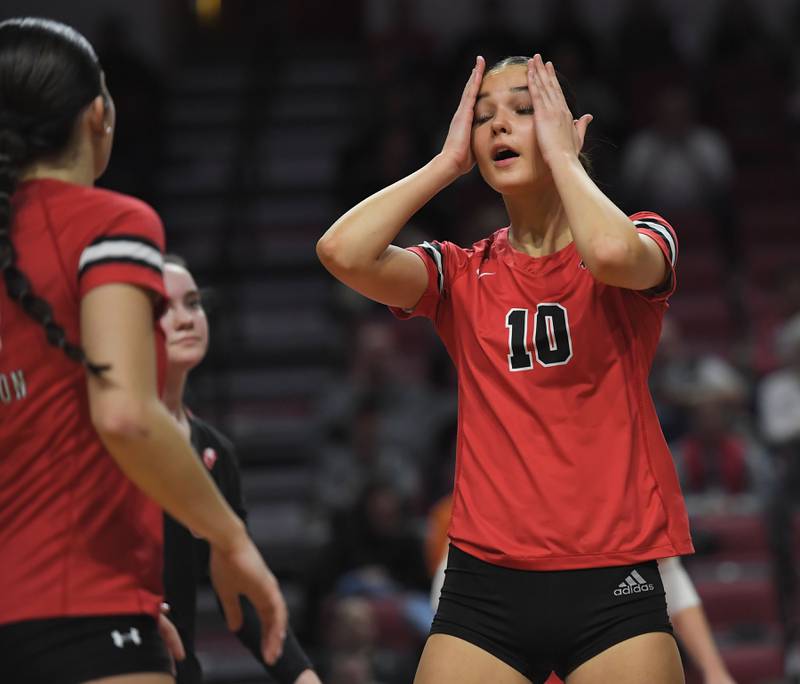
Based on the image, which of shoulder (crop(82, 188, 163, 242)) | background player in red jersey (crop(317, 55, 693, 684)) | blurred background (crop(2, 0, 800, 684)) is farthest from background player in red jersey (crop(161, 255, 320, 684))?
blurred background (crop(2, 0, 800, 684))

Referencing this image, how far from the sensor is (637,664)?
9.98ft

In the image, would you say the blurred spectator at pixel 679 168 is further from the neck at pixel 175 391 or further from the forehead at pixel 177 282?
the neck at pixel 175 391

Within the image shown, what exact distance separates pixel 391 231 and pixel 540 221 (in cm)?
38

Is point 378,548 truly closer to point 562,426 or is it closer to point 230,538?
point 562,426

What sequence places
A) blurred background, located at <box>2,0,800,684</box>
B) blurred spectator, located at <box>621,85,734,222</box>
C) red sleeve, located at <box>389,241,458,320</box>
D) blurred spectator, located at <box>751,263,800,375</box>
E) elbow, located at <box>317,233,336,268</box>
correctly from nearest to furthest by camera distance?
1. elbow, located at <box>317,233,336,268</box>
2. red sleeve, located at <box>389,241,458,320</box>
3. blurred background, located at <box>2,0,800,684</box>
4. blurred spectator, located at <box>751,263,800,375</box>
5. blurred spectator, located at <box>621,85,734,222</box>

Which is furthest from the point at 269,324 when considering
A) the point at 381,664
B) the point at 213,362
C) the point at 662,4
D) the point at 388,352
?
the point at 662,4

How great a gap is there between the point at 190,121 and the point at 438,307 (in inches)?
351

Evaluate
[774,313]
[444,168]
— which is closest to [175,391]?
[444,168]

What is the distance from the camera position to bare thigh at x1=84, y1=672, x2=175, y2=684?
2.43 metres

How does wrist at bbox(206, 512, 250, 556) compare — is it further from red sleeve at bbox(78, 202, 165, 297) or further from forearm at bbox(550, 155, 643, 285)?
forearm at bbox(550, 155, 643, 285)

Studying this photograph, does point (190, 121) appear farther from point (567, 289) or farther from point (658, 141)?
point (567, 289)

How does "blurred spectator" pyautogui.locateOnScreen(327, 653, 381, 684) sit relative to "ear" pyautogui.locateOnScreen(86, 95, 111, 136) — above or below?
below

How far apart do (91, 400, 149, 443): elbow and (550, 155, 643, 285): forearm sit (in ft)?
3.74

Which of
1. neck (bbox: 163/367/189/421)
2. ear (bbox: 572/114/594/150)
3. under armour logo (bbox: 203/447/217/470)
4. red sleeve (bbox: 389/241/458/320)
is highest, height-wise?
ear (bbox: 572/114/594/150)
